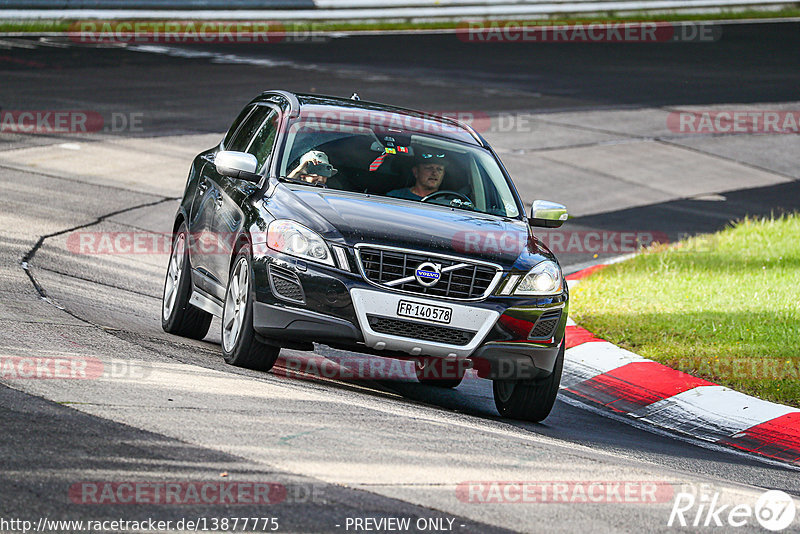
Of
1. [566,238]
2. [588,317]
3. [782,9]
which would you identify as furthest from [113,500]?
[782,9]

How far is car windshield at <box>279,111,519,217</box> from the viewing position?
8414 millimetres

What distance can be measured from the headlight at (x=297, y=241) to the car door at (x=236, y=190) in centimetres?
53

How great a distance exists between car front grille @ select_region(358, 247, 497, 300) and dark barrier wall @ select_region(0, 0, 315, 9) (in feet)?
75.8

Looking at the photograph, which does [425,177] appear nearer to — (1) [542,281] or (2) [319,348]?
(1) [542,281]

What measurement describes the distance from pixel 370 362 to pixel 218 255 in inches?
66.7

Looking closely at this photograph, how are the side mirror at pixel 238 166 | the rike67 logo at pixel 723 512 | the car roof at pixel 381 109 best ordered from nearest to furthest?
1. the rike67 logo at pixel 723 512
2. the side mirror at pixel 238 166
3. the car roof at pixel 381 109

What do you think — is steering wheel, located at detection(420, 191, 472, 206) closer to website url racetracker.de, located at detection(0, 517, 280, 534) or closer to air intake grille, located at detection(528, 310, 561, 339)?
air intake grille, located at detection(528, 310, 561, 339)

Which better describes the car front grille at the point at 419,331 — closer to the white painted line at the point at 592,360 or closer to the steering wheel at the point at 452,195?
the steering wheel at the point at 452,195

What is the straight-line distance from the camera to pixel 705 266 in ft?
42.2

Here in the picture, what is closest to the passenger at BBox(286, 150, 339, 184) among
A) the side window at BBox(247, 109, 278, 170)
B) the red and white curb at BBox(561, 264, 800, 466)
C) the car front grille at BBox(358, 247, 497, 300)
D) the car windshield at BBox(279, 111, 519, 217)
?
the car windshield at BBox(279, 111, 519, 217)

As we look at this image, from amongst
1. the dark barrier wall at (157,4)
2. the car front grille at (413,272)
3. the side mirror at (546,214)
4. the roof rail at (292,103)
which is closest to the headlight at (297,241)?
the car front grille at (413,272)

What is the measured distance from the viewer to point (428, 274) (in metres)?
7.36

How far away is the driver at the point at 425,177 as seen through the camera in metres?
8.43

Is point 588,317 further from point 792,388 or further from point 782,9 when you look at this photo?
point 782,9
